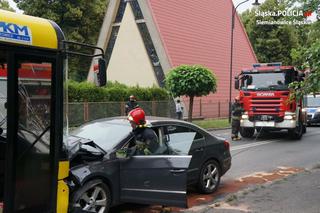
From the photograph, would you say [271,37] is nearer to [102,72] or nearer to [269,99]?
[269,99]

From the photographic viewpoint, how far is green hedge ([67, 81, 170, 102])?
24.0 metres

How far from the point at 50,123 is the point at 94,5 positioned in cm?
3738

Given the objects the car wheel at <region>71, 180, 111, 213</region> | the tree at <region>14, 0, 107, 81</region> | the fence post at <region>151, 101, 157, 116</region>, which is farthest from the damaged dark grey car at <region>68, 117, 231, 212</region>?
the tree at <region>14, 0, 107, 81</region>

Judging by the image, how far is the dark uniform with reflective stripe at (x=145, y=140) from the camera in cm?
650

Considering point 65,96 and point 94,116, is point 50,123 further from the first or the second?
point 94,116

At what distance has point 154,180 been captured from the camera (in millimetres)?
6293

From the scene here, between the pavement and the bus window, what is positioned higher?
the bus window

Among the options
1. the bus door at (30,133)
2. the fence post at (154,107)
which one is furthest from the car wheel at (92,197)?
the fence post at (154,107)

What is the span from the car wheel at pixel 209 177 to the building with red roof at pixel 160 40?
895 inches

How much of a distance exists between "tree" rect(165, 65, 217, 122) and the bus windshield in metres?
4.67

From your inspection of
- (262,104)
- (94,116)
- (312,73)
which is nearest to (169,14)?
(94,116)

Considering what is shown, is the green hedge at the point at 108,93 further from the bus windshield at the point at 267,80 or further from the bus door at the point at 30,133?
the bus door at the point at 30,133

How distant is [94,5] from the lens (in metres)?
40.9

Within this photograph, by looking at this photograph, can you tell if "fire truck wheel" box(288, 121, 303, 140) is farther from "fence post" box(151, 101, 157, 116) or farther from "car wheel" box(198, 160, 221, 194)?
"car wheel" box(198, 160, 221, 194)
